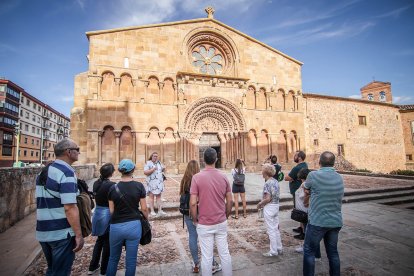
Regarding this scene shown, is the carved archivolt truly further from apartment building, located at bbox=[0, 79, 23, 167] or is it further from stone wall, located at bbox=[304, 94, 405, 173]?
apartment building, located at bbox=[0, 79, 23, 167]

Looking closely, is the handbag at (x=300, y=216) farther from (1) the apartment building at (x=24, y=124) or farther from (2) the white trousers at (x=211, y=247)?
(1) the apartment building at (x=24, y=124)

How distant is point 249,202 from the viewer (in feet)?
24.5

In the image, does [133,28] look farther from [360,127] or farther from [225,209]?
[360,127]

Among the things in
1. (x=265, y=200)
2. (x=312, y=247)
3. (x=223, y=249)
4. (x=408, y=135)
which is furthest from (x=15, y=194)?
(x=408, y=135)

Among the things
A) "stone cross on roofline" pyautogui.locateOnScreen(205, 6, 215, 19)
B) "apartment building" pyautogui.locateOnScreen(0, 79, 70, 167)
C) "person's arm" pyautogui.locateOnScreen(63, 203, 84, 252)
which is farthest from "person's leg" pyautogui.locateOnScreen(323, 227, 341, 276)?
"apartment building" pyautogui.locateOnScreen(0, 79, 70, 167)

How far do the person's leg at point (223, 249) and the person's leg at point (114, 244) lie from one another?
1239 millimetres

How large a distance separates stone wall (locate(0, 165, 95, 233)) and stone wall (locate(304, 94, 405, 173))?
63.6 ft

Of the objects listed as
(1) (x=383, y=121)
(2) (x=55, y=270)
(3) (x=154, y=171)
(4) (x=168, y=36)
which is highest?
(4) (x=168, y=36)

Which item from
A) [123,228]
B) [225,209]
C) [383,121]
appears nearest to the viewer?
[123,228]

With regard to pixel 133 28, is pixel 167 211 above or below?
below

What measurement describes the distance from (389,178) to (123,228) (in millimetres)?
16160

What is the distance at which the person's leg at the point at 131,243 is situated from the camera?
8.88 feet

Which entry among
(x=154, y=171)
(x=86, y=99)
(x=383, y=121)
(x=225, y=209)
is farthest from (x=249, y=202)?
(x=383, y=121)

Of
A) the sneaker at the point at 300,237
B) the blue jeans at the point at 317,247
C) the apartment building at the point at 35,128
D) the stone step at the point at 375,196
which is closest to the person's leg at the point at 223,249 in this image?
the blue jeans at the point at 317,247
